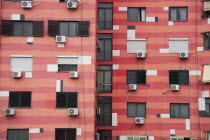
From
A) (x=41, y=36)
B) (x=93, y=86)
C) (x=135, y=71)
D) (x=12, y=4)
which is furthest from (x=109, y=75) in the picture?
(x=12, y=4)

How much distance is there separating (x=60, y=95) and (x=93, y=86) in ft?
7.55

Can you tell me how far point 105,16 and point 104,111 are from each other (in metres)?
7.50

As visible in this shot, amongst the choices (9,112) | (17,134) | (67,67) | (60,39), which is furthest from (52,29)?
(17,134)

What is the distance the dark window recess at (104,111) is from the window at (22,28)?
23.4 feet

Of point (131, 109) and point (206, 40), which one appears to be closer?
point (131, 109)

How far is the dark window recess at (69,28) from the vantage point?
2964 cm

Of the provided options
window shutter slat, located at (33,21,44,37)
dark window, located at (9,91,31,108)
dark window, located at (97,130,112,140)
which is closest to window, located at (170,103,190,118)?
dark window, located at (97,130,112,140)

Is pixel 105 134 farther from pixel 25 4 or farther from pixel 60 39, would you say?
pixel 25 4

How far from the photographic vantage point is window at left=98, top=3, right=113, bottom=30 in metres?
33.8

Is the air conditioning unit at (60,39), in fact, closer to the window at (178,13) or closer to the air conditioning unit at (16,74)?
the air conditioning unit at (16,74)

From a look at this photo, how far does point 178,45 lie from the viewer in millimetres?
33031

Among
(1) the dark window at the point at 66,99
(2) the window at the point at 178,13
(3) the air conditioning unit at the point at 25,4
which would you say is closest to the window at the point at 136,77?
(2) the window at the point at 178,13

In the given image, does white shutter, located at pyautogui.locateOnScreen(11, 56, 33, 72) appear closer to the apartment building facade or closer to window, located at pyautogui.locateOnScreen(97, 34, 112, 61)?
the apartment building facade

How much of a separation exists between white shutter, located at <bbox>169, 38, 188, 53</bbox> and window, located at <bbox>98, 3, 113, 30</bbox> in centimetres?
489
